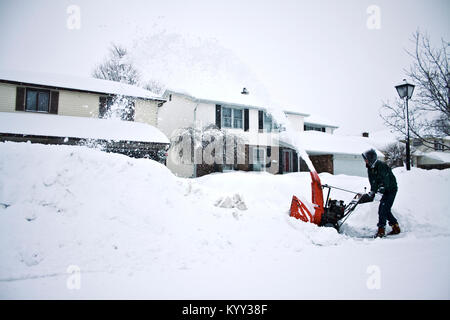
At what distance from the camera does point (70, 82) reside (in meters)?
15.9

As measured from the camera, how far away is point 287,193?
9922 mm

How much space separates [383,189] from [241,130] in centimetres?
1427

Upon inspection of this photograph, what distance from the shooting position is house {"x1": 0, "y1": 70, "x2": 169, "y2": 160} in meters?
12.9

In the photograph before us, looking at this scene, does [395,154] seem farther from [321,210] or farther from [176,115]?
[321,210]

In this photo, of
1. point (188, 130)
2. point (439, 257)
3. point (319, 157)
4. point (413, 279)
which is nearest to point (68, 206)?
point (413, 279)

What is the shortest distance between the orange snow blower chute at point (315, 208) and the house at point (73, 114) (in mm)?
10152

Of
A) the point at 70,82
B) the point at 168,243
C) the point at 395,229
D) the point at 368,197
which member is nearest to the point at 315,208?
the point at 368,197

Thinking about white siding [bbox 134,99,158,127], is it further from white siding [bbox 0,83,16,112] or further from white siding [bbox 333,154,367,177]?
white siding [bbox 333,154,367,177]

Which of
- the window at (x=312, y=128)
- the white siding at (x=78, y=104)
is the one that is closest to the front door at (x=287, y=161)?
the window at (x=312, y=128)

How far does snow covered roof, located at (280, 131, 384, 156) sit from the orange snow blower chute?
14.6 meters

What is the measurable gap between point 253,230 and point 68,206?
3467 millimetres

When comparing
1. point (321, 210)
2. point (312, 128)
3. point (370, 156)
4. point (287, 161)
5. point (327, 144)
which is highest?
point (312, 128)
